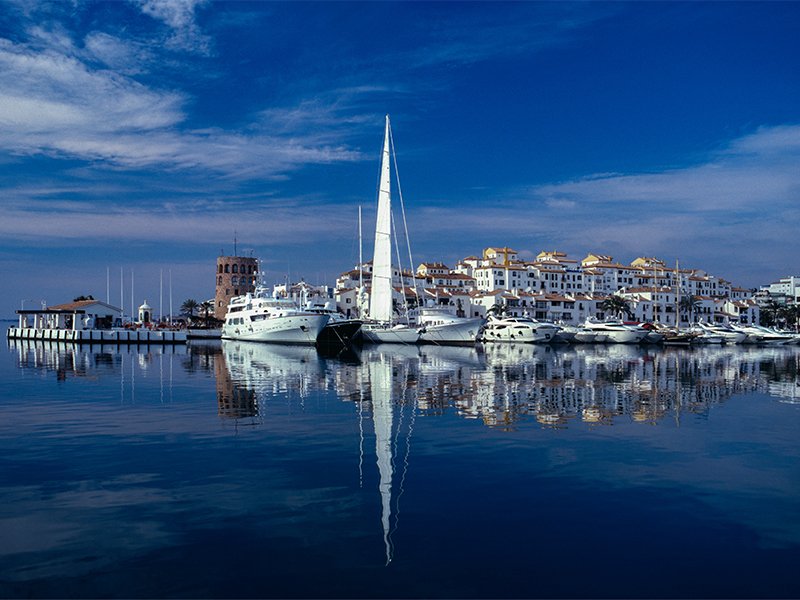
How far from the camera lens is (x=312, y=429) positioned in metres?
19.5

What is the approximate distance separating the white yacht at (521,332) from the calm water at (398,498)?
60.0 metres

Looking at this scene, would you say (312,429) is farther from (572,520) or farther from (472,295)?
(472,295)

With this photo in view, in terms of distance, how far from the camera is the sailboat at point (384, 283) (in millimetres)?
72688

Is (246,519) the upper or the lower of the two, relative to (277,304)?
lower

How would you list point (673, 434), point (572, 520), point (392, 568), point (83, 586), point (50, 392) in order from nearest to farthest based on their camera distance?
point (83, 586) < point (392, 568) < point (572, 520) < point (673, 434) < point (50, 392)

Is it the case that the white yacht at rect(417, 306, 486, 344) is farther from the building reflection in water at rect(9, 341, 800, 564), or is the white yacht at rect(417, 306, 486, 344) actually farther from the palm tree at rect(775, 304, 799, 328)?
the palm tree at rect(775, 304, 799, 328)

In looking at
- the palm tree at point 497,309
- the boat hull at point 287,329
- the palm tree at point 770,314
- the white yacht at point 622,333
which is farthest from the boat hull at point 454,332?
the palm tree at point 770,314

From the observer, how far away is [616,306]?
141375mm

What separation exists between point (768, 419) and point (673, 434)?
5445 mm

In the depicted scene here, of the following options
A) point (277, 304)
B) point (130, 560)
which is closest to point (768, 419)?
point (130, 560)

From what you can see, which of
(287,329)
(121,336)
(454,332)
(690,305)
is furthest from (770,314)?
(121,336)

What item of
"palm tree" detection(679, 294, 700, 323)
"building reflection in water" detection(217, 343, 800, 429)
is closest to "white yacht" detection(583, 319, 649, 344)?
"building reflection in water" detection(217, 343, 800, 429)

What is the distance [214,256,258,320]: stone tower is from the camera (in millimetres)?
135875

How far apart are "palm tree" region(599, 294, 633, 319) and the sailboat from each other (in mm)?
73509
